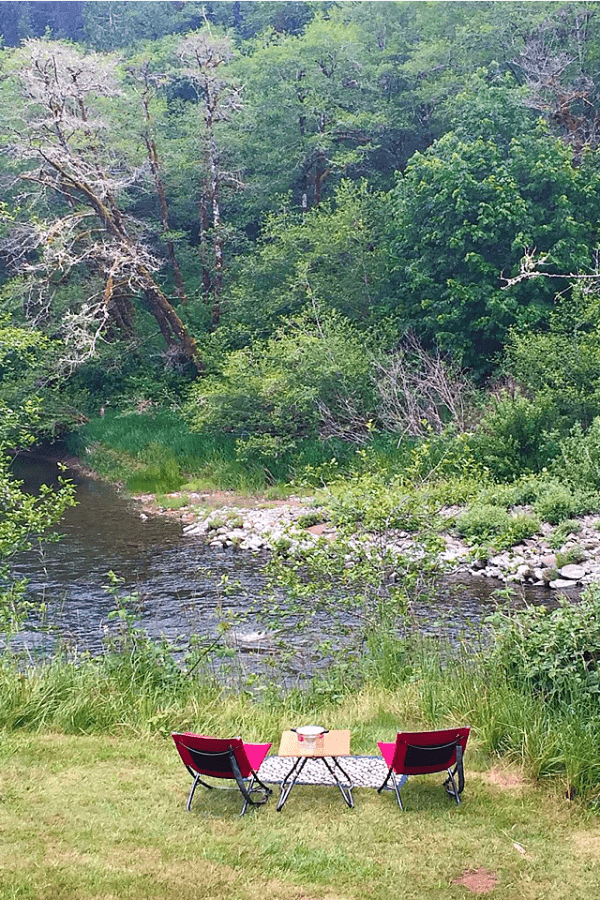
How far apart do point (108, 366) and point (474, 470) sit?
69.1 ft

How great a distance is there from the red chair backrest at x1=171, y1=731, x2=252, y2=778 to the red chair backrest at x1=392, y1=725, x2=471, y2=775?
103cm

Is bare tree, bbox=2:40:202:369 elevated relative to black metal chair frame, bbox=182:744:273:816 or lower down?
elevated

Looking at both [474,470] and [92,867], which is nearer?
[92,867]

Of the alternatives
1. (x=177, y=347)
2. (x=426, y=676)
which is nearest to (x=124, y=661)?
(x=426, y=676)

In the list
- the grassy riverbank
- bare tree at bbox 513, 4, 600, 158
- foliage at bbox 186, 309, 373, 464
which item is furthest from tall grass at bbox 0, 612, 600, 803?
bare tree at bbox 513, 4, 600, 158

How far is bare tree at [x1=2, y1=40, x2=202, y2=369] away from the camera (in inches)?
882

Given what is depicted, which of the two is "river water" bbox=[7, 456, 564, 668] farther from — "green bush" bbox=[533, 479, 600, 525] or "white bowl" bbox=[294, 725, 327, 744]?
"white bowl" bbox=[294, 725, 327, 744]

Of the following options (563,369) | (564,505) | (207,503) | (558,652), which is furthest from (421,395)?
(558,652)

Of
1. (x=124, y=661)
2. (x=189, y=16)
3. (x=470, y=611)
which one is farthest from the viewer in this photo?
(x=189, y=16)

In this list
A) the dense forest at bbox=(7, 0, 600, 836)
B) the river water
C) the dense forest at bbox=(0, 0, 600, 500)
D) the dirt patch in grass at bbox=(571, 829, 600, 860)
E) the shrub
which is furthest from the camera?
the dense forest at bbox=(0, 0, 600, 500)

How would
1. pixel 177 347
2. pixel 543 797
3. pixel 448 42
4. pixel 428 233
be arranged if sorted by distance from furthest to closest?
pixel 448 42
pixel 177 347
pixel 428 233
pixel 543 797

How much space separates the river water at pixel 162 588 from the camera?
413 inches

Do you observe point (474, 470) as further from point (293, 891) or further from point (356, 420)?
point (356, 420)

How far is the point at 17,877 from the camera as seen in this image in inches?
178
